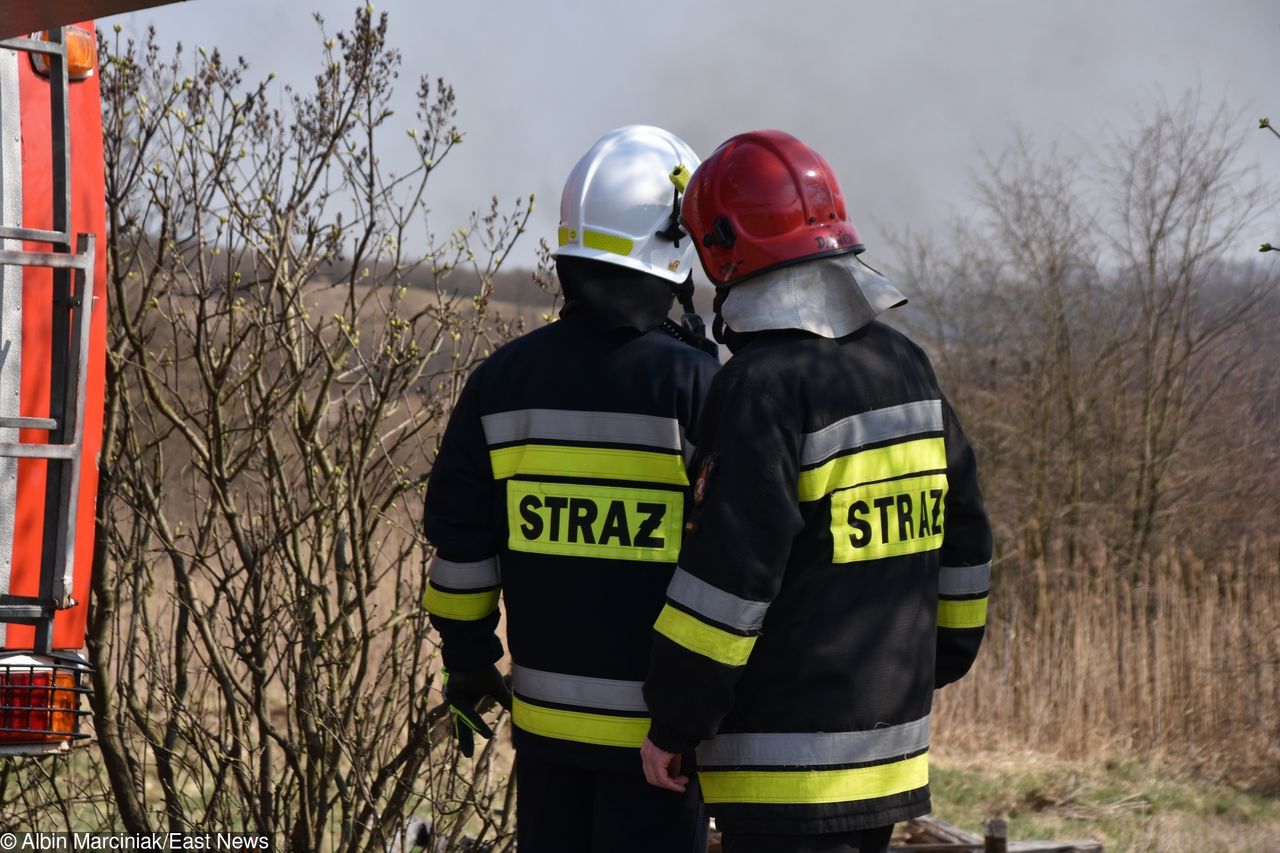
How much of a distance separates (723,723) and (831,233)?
943mm

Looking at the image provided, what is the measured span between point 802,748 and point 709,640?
0.91 feet

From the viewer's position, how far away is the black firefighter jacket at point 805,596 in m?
2.23

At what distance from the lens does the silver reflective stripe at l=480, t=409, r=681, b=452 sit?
276cm

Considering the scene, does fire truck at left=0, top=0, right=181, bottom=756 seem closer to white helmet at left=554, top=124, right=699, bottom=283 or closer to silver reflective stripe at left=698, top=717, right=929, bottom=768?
white helmet at left=554, top=124, right=699, bottom=283

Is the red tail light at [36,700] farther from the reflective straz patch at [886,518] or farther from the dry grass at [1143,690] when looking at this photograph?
the dry grass at [1143,690]

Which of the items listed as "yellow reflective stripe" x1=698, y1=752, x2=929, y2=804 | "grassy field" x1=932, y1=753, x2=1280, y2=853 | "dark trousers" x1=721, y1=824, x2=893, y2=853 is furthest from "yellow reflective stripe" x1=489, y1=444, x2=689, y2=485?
"grassy field" x1=932, y1=753, x2=1280, y2=853

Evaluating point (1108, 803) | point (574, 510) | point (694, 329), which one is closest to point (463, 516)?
point (574, 510)

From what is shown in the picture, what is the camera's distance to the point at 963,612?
2.69 m

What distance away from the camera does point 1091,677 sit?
9055 mm

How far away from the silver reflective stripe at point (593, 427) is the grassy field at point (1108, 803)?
14.4ft

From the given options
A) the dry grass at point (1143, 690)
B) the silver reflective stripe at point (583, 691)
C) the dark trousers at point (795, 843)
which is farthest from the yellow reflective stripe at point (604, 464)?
the dry grass at point (1143, 690)

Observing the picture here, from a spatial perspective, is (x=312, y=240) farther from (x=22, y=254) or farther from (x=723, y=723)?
(x=723, y=723)

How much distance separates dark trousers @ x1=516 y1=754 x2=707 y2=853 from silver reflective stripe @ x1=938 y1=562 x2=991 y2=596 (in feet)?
2.19

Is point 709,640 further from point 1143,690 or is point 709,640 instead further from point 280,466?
point 1143,690
